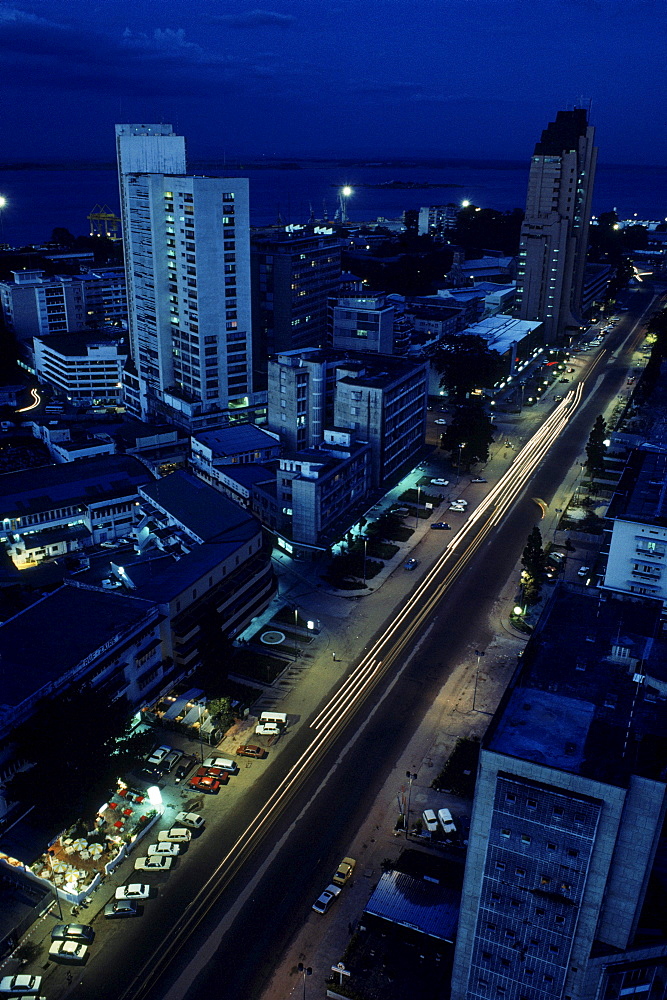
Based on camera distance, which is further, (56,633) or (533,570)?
(533,570)

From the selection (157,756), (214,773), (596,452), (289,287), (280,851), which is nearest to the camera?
(280,851)

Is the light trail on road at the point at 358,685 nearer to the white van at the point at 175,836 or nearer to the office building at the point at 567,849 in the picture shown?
the white van at the point at 175,836

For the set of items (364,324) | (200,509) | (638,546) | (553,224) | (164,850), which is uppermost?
(553,224)

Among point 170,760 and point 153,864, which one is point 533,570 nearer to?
point 170,760

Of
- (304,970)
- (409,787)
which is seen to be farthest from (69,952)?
(409,787)

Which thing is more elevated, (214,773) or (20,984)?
(214,773)

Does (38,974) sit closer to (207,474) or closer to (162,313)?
(207,474)
